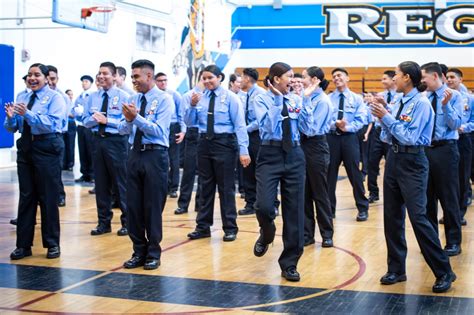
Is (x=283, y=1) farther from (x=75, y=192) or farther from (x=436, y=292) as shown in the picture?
(x=436, y=292)

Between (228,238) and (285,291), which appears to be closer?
(285,291)

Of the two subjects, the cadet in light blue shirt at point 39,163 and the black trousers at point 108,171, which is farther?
the black trousers at point 108,171

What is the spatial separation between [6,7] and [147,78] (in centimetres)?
1153

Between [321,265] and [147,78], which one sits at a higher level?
[147,78]

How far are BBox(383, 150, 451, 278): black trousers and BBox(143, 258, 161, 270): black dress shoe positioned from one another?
220cm

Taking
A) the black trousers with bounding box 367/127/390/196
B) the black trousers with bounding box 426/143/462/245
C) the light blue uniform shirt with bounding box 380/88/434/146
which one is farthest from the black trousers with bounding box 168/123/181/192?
the light blue uniform shirt with bounding box 380/88/434/146

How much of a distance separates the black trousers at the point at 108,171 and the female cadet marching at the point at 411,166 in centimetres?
372

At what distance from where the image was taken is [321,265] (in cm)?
756

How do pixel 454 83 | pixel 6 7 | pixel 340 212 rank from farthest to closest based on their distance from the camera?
pixel 6 7
pixel 340 212
pixel 454 83

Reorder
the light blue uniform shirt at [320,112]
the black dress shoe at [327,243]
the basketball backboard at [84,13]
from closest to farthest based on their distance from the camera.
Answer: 1. the black dress shoe at [327,243]
2. the light blue uniform shirt at [320,112]
3. the basketball backboard at [84,13]

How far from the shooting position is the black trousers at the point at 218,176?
9.09 m

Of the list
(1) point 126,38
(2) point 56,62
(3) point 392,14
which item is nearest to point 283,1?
(3) point 392,14

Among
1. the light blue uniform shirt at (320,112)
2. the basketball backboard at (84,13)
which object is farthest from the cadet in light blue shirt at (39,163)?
the basketball backboard at (84,13)

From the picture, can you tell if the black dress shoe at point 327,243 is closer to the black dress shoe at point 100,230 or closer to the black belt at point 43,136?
the black dress shoe at point 100,230
